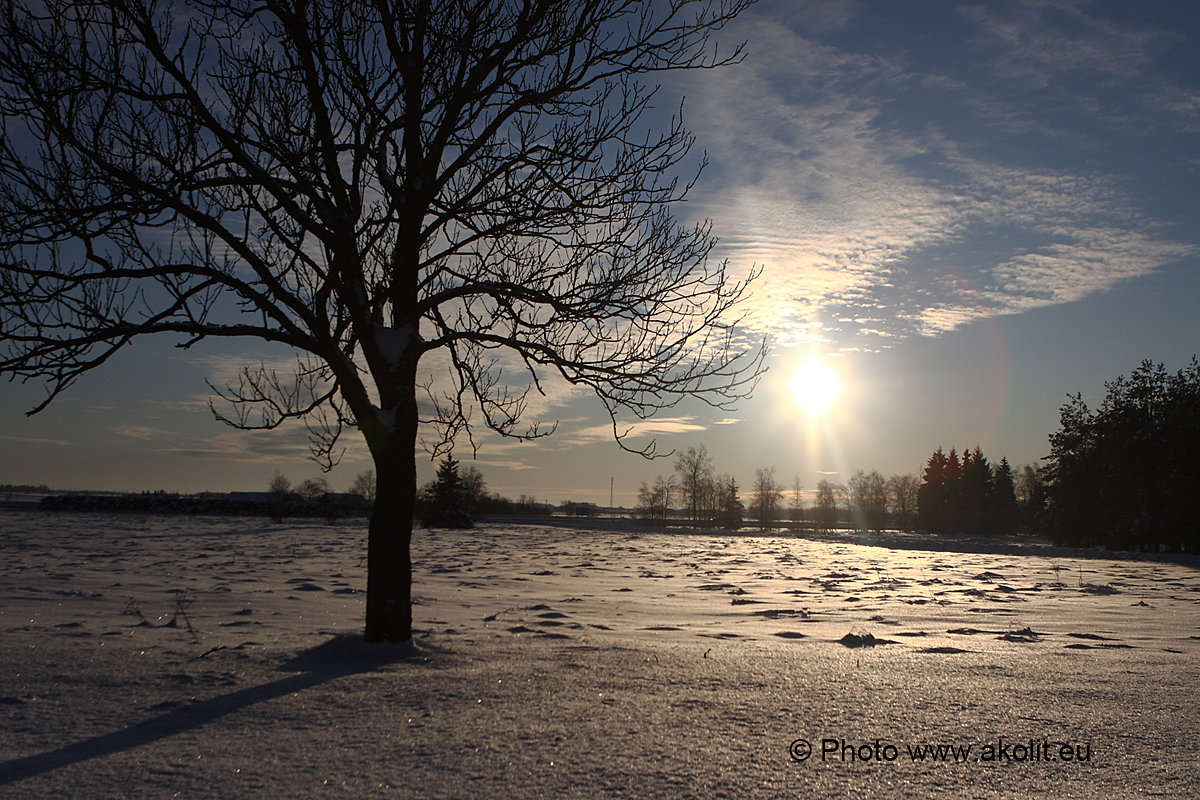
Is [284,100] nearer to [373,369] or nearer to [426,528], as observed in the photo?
[373,369]

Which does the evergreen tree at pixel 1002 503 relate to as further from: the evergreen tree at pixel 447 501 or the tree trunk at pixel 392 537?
the tree trunk at pixel 392 537

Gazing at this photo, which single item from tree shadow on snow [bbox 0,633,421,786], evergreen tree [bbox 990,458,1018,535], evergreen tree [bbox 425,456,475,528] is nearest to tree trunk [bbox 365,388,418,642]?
tree shadow on snow [bbox 0,633,421,786]

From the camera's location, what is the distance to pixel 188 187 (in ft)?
16.4

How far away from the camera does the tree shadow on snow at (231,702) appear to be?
8.95 ft

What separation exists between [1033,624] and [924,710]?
165 inches

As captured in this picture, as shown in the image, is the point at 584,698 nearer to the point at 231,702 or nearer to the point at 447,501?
the point at 231,702

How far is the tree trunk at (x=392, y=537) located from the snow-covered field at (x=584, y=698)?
0.80ft

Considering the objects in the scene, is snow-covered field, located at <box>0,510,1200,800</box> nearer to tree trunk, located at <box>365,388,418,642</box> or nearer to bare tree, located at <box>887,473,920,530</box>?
tree trunk, located at <box>365,388,418,642</box>

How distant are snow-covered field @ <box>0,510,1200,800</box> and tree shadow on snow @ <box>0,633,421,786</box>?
2cm

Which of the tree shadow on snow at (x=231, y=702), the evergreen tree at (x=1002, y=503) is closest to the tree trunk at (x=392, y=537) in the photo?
the tree shadow on snow at (x=231, y=702)

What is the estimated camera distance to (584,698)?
3.70 metres

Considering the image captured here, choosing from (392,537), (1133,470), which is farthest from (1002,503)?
(392,537)

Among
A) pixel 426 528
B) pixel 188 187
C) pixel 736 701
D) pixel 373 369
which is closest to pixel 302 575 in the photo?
pixel 373 369

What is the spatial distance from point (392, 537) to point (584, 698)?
221 centimetres
